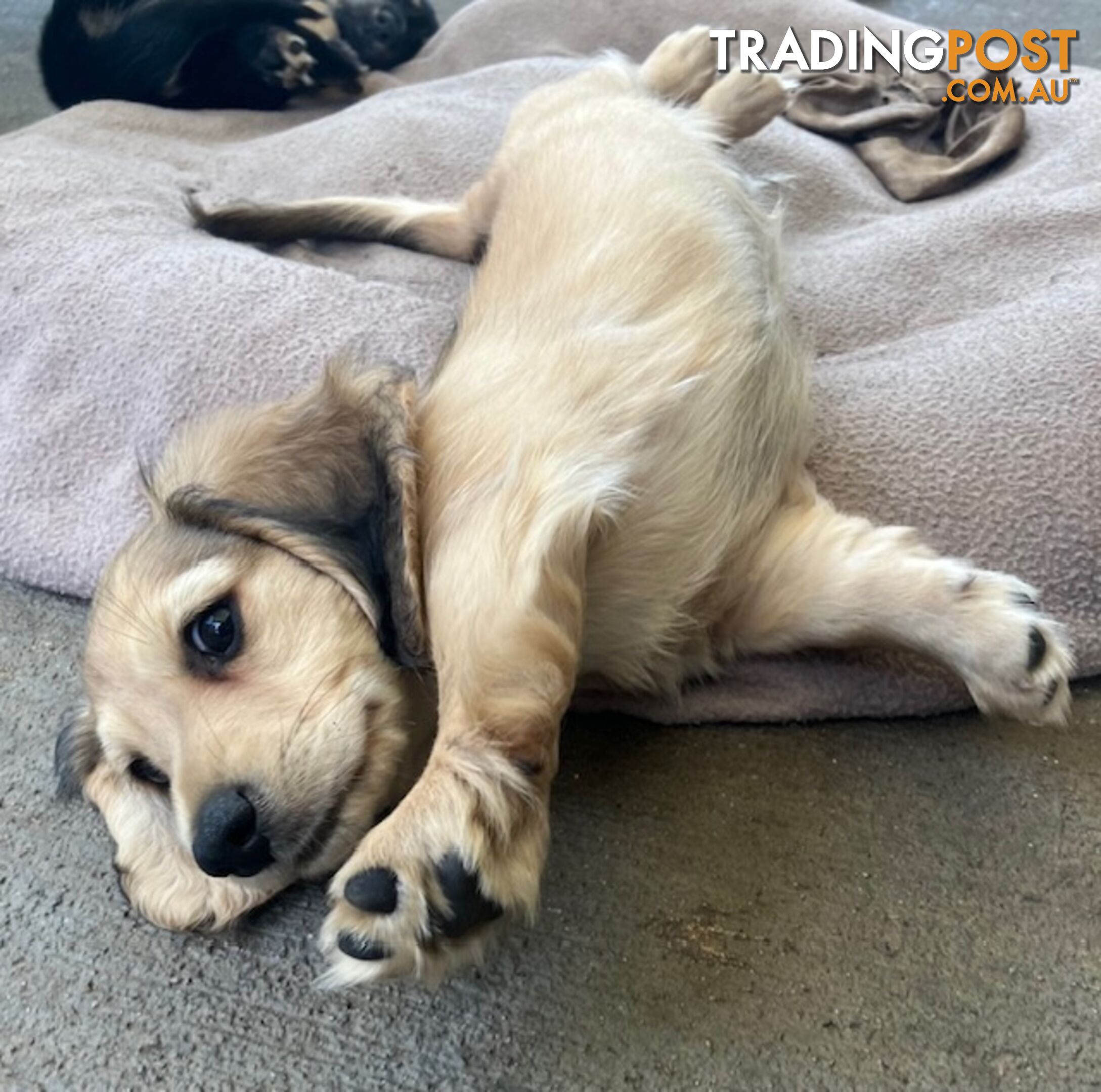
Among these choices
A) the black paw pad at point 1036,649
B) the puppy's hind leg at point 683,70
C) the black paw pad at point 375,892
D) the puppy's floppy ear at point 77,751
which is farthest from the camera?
the puppy's hind leg at point 683,70

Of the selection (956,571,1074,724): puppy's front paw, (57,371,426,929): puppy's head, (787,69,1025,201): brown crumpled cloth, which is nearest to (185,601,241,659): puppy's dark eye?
(57,371,426,929): puppy's head

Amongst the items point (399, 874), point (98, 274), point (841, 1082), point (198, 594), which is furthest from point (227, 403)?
point (841, 1082)

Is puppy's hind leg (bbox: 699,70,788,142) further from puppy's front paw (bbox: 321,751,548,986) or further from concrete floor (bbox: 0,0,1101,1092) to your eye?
puppy's front paw (bbox: 321,751,548,986)

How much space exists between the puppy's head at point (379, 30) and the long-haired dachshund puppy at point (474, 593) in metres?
1.92

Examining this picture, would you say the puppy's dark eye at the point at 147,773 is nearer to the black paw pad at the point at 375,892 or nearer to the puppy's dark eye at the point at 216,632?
the puppy's dark eye at the point at 216,632

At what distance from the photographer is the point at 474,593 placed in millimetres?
1119

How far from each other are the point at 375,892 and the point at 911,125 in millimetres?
2029

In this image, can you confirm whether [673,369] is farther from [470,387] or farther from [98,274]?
[98,274]

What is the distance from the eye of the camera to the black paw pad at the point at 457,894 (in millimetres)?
956

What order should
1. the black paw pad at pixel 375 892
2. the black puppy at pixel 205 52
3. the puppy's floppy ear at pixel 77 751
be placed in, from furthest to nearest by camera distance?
1. the black puppy at pixel 205 52
2. the puppy's floppy ear at pixel 77 751
3. the black paw pad at pixel 375 892

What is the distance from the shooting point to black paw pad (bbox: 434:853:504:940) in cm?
96

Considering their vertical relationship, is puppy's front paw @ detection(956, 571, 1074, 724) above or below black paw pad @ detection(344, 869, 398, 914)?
below

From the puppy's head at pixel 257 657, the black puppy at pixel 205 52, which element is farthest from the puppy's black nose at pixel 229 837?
the black puppy at pixel 205 52

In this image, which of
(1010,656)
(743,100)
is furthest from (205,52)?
(1010,656)
